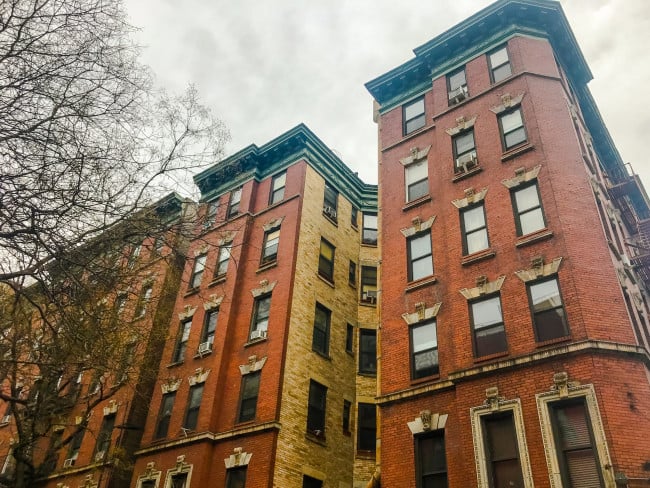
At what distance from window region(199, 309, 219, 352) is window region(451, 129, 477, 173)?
1311 centimetres

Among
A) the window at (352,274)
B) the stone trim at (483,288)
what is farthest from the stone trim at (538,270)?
the window at (352,274)

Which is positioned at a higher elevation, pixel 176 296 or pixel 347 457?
pixel 176 296

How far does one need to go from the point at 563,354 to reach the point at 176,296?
20.9 meters

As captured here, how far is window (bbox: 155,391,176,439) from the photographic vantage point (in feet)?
79.0

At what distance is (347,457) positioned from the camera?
23.5m

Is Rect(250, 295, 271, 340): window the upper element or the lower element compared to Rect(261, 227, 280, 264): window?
lower

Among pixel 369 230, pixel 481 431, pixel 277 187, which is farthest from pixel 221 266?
pixel 481 431

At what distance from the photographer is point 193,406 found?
77.6 feet

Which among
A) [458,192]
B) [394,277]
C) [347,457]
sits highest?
[458,192]

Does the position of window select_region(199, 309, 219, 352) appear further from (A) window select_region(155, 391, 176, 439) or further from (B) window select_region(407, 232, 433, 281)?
(B) window select_region(407, 232, 433, 281)

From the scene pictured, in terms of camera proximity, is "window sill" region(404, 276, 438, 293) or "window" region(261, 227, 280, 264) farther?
"window" region(261, 227, 280, 264)

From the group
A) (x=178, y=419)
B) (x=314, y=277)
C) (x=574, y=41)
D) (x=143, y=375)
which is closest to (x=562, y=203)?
(x=574, y=41)

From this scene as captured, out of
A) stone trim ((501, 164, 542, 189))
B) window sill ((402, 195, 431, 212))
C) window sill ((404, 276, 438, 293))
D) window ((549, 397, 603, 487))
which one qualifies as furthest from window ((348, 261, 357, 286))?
window ((549, 397, 603, 487))

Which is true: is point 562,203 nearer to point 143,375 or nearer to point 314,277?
point 314,277
